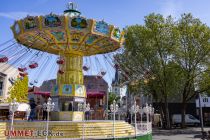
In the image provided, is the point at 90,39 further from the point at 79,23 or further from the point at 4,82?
the point at 4,82

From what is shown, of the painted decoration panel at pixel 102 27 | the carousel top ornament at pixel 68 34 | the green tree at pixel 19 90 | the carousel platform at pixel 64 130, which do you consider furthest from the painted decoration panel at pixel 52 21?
the green tree at pixel 19 90


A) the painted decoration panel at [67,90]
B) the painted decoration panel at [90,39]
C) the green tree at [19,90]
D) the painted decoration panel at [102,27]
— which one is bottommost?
the painted decoration panel at [67,90]

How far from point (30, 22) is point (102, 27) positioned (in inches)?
→ 201

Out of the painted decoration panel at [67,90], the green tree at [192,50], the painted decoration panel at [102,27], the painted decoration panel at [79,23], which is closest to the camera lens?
the painted decoration panel at [79,23]

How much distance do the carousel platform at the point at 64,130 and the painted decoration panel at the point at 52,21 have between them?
678cm

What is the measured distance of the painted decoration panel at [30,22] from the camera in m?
21.7

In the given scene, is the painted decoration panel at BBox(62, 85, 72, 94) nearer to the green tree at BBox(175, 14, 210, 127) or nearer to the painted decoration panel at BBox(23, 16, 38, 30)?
the painted decoration panel at BBox(23, 16, 38, 30)

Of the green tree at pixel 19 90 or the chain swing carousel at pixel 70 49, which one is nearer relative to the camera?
the chain swing carousel at pixel 70 49

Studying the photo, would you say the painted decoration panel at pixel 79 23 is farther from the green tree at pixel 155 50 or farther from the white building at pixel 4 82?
the white building at pixel 4 82

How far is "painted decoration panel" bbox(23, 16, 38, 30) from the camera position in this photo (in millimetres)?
21688

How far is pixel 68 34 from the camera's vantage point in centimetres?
2270

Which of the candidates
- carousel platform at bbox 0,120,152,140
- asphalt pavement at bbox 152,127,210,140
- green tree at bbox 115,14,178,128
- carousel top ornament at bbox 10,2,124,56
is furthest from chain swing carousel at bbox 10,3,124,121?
green tree at bbox 115,14,178,128

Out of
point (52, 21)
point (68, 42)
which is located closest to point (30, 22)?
point (52, 21)

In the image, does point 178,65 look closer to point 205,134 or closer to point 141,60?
point 141,60
